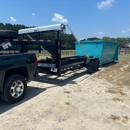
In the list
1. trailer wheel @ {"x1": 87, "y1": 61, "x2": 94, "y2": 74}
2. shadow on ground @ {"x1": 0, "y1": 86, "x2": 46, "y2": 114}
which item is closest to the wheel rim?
shadow on ground @ {"x1": 0, "y1": 86, "x2": 46, "y2": 114}

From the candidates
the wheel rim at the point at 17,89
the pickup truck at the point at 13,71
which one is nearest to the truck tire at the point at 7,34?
the pickup truck at the point at 13,71

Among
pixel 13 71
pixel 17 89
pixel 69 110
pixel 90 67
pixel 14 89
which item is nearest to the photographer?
pixel 69 110

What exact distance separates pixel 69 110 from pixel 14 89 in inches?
70.8

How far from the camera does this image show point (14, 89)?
4344 millimetres

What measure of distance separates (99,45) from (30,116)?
332 inches

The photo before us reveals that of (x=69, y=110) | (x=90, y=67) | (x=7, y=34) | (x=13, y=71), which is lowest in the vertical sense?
(x=69, y=110)

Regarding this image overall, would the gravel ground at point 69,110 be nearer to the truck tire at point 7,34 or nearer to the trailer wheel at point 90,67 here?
the truck tire at point 7,34

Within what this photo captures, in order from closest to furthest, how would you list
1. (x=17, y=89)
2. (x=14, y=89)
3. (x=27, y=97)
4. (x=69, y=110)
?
(x=69, y=110)
(x=14, y=89)
(x=17, y=89)
(x=27, y=97)

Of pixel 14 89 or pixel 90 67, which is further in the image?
pixel 90 67

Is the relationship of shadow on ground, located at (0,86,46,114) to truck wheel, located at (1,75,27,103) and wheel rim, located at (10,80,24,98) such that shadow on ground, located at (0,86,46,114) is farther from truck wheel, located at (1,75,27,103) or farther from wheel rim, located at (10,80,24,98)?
wheel rim, located at (10,80,24,98)

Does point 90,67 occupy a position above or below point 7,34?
below

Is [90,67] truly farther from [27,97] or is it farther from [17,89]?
[17,89]

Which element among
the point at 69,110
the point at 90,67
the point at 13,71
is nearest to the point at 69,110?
the point at 69,110

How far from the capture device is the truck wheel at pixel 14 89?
410cm
